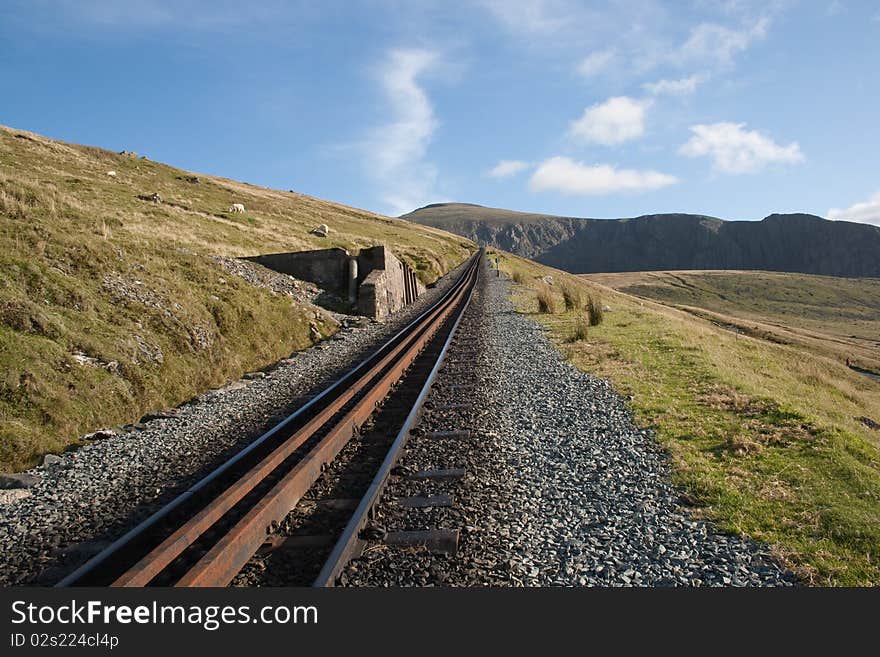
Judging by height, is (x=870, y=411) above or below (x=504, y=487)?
below

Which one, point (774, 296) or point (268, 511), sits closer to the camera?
point (268, 511)

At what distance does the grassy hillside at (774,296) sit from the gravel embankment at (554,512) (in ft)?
310

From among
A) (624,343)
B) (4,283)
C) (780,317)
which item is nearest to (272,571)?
(4,283)

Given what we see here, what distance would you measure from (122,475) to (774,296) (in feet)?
498

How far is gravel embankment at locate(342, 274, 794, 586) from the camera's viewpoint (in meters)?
3.86

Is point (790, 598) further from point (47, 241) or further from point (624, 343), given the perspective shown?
point (47, 241)

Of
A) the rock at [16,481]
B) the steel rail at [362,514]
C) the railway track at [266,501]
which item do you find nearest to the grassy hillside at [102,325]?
the rock at [16,481]

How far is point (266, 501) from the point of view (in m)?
4.66

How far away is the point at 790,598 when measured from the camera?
333 cm

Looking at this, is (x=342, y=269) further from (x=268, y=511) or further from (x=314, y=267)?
(x=268, y=511)

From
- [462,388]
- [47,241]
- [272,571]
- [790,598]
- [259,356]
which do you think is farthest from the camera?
[259,356]

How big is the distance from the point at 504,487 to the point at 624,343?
10.6 meters

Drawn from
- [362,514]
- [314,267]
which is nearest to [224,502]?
[362,514]

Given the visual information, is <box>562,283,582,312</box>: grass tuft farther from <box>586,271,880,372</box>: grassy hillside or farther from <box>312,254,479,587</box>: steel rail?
<box>586,271,880,372</box>: grassy hillside
